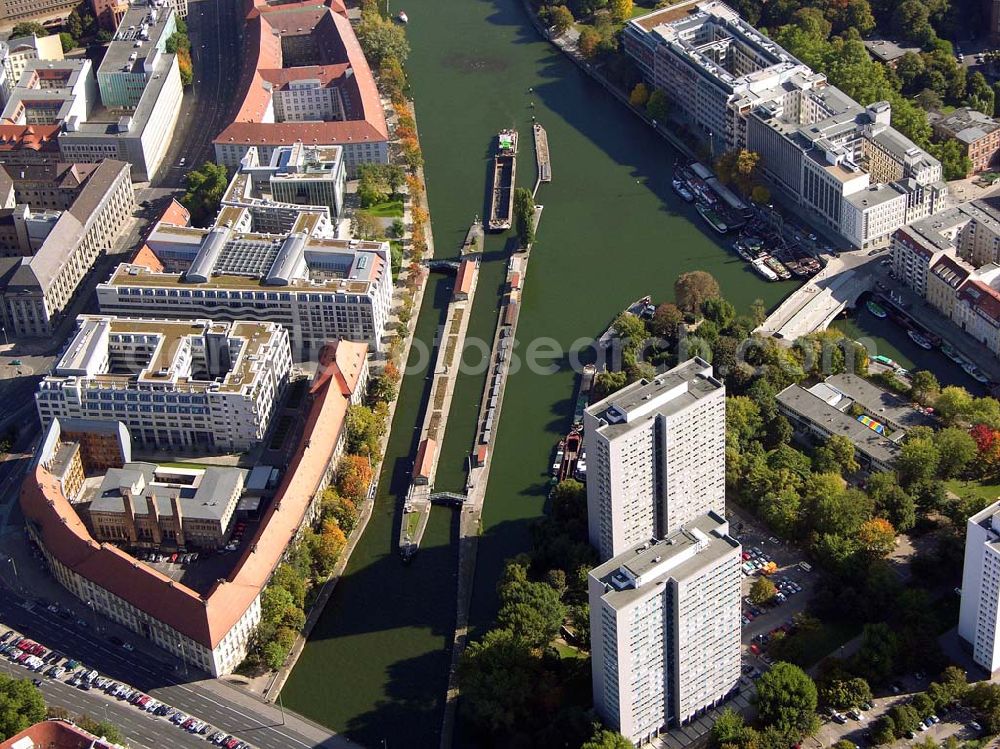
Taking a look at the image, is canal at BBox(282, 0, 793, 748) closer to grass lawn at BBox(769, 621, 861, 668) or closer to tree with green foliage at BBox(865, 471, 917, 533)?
grass lawn at BBox(769, 621, 861, 668)

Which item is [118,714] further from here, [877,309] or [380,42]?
[380,42]

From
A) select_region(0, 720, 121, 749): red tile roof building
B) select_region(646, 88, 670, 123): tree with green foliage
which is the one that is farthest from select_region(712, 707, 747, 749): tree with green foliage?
select_region(646, 88, 670, 123): tree with green foliage

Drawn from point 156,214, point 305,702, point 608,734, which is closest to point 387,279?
point 156,214

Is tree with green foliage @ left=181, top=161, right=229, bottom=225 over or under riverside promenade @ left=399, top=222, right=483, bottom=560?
over

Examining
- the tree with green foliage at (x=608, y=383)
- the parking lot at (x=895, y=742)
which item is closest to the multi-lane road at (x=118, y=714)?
the parking lot at (x=895, y=742)

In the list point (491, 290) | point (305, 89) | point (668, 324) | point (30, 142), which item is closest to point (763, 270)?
point (668, 324)
